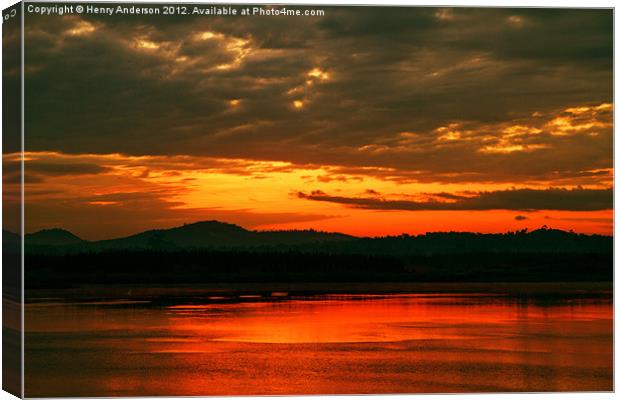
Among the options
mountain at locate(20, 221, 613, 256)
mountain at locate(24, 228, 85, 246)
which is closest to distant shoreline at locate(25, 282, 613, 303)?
mountain at locate(20, 221, 613, 256)

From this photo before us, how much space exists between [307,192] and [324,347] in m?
1.66

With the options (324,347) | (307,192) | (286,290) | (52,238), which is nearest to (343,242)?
(307,192)

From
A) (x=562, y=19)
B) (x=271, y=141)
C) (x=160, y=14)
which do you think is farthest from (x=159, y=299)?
(x=562, y=19)

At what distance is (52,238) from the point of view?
39.1 ft

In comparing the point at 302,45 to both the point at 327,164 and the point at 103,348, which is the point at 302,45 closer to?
the point at 327,164

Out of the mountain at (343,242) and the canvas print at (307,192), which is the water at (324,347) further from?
the mountain at (343,242)

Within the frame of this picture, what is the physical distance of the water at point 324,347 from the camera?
465 inches

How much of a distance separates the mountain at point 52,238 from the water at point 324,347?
2.02 ft

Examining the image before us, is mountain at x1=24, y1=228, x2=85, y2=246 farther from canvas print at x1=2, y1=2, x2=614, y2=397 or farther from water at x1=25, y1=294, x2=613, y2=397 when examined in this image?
water at x1=25, y1=294, x2=613, y2=397

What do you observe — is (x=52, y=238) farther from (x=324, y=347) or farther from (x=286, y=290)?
(x=324, y=347)

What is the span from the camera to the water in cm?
1180

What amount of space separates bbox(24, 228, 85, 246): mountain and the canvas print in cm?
3

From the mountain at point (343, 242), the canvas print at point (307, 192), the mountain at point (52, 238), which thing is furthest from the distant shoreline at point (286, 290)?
the mountain at point (52, 238)

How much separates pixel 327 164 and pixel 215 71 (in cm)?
153
